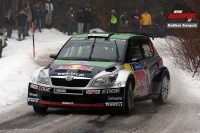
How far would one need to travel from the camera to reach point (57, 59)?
12.3 metres

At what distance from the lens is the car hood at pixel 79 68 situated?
10977 millimetres

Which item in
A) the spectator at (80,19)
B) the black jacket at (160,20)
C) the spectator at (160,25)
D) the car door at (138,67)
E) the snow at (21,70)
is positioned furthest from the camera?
the spectator at (160,25)

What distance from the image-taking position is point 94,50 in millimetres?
12219

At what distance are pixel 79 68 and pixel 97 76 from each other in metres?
0.48

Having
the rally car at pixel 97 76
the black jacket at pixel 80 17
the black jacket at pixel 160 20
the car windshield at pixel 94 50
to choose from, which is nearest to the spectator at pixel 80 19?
the black jacket at pixel 80 17

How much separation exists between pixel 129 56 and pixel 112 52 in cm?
38

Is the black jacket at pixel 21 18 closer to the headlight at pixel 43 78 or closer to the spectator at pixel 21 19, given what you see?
the spectator at pixel 21 19

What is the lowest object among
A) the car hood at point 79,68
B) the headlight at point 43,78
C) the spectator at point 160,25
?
the spectator at point 160,25

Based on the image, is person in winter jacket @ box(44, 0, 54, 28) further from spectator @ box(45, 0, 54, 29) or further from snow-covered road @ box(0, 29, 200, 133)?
snow-covered road @ box(0, 29, 200, 133)

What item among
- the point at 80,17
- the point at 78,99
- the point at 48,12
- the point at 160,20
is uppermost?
the point at 78,99

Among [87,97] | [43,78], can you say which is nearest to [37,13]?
[43,78]

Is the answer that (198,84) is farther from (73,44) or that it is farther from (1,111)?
(1,111)

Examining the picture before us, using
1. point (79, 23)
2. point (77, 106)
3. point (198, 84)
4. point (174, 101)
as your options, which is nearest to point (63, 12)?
point (79, 23)

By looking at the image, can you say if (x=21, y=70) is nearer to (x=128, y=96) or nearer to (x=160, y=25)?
(x=128, y=96)
